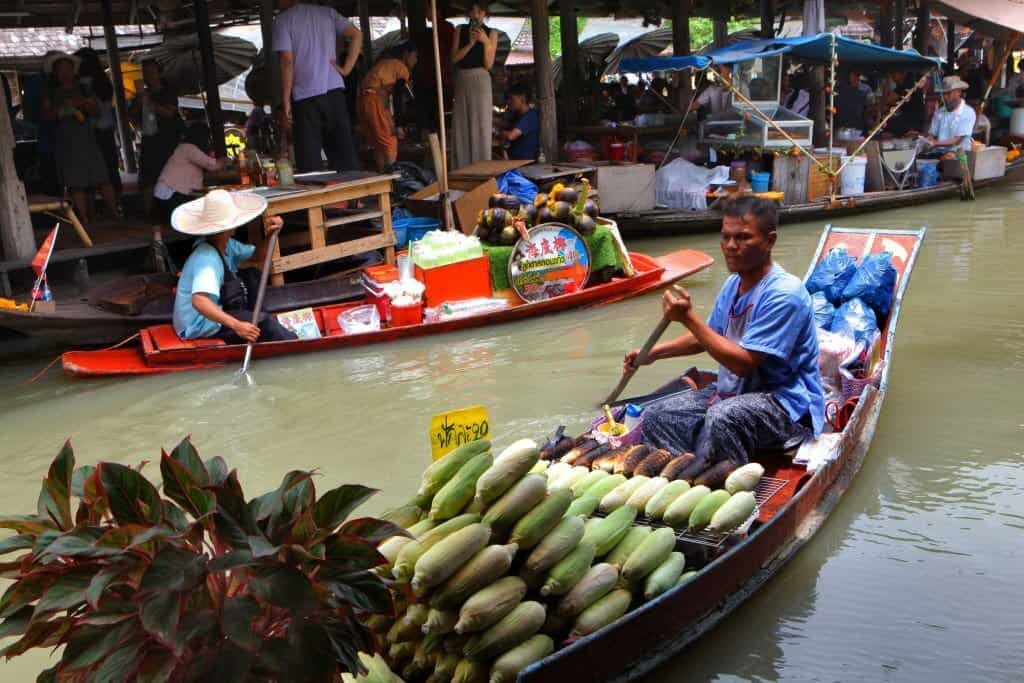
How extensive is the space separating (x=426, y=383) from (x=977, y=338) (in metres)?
4.29

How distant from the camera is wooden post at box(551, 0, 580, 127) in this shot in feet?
49.7

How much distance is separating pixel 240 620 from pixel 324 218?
704 cm

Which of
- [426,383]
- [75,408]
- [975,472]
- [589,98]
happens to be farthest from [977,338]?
[589,98]

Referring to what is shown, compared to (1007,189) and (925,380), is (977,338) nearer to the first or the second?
(925,380)

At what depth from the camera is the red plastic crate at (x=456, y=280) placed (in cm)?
835

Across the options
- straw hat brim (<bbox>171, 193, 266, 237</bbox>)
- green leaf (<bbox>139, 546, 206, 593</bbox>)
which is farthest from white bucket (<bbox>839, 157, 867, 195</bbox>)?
green leaf (<bbox>139, 546, 206, 593</bbox>)

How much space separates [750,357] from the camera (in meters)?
4.45

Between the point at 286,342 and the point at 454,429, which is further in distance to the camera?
the point at 286,342

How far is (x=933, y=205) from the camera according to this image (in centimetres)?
1445

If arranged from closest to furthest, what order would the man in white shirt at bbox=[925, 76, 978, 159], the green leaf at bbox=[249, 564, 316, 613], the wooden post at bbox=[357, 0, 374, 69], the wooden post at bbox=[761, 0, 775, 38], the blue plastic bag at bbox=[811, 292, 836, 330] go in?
the green leaf at bbox=[249, 564, 316, 613] → the blue plastic bag at bbox=[811, 292, 836, 330] → the man in white shirt at bbox=[925, 76, 978, 159] → the wooden post at bbox=[357, 0, 374, 69] → the wooden post at bbox=[761, 0, 775, 38]

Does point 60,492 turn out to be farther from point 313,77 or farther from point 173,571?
point 313,77

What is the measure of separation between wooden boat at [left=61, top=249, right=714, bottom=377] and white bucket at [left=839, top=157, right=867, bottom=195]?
18.2ft

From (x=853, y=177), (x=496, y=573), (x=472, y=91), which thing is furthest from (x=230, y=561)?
(x=853, y=177)

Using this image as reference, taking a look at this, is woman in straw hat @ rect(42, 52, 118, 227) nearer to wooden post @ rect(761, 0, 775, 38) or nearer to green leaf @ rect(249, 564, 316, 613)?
green leaf @ rect(249, 564, 316, 613)
